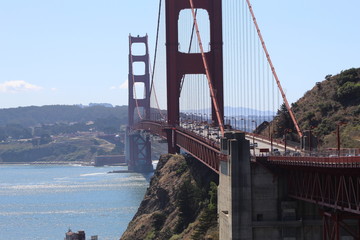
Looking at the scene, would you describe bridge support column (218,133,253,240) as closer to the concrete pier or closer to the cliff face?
the concrete pier

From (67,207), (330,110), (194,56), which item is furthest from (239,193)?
(67,207)

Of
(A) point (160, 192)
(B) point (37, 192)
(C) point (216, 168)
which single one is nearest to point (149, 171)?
(B) point (37, 192)

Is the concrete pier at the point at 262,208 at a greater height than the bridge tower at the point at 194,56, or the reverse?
the bridge tower at the point at 194,56

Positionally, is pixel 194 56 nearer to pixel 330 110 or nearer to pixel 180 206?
pixel 330 110

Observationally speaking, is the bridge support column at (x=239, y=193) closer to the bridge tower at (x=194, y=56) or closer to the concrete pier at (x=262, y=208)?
the concrete pier at (x=262, y=208)

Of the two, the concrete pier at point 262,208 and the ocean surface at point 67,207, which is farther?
the ocean surface at point 67,207

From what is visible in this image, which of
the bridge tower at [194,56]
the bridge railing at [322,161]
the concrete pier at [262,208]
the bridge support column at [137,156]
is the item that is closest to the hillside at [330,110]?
the bridge tower at [194,56]

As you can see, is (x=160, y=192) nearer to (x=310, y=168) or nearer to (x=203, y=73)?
(x=203, y=73)

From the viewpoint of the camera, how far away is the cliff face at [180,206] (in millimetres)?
57781

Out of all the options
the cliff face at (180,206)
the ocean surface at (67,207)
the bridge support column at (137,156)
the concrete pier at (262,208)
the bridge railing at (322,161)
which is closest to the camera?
the bridge railing at (322,161)

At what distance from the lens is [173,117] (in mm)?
92625

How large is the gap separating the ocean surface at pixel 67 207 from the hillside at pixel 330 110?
A: 821 inches

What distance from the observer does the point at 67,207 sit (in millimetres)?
112688

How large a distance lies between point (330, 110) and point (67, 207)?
43768 mm
